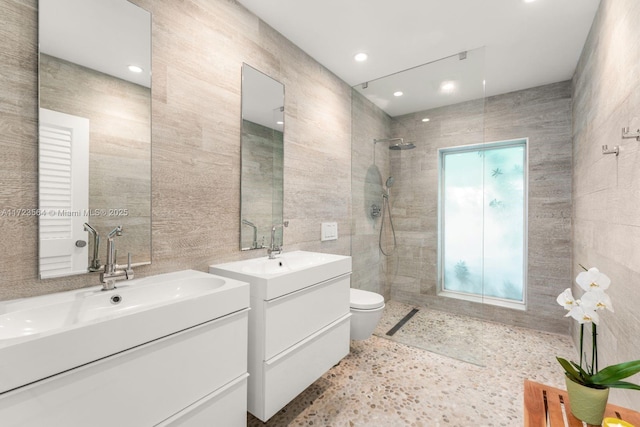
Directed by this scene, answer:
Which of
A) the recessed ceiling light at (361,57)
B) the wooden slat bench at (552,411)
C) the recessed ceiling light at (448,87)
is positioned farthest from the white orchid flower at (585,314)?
the recessed ceiling light at (361,57)

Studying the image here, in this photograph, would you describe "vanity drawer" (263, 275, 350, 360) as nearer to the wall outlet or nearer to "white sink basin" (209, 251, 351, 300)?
"white sink basin" (209, 251, 351, 300)

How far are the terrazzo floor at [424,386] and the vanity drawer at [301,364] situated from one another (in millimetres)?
238

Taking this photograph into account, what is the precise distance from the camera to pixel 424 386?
2.05m

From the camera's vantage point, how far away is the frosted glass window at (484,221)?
2650mm

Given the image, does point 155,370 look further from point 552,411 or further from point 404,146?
point 404,146

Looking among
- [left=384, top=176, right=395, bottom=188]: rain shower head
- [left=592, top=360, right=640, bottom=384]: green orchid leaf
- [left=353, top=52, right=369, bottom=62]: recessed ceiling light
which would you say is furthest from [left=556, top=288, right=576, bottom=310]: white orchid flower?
[left=353, top=52, right=369, bottom=62]: recessed ceiling light

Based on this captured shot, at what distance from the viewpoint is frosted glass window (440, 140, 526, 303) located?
2650mm

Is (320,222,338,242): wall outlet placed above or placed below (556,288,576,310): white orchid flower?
above

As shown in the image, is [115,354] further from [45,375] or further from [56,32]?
[56,32]

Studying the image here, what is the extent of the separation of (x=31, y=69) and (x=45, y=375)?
112 cm

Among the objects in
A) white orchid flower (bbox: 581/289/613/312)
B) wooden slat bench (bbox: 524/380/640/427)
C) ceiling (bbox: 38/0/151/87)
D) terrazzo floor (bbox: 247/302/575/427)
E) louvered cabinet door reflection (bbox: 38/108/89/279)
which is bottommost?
terrazzo floor (bbox: 247/302/575/427)

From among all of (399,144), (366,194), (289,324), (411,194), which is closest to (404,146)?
(399,144)

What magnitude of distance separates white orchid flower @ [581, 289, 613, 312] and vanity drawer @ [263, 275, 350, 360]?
3.98 feet

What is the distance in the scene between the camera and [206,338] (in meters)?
1.18
